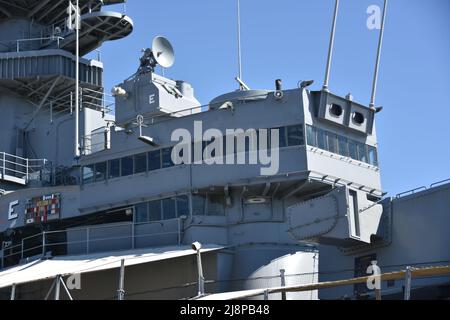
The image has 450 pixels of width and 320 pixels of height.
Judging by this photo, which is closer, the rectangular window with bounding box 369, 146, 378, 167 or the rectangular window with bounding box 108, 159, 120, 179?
the rectangular window with bounding box 369, 146, 378, 167

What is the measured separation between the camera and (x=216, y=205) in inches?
1146

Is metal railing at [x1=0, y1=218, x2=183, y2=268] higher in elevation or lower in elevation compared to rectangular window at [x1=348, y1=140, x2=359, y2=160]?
lower

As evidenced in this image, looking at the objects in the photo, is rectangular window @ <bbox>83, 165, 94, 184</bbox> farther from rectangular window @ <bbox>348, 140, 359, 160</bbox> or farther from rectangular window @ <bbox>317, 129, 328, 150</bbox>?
rectangular window @ <bbox>348, 140, 359, 160</bbox>

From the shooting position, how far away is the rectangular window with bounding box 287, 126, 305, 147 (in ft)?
92.4

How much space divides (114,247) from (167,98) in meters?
6.34

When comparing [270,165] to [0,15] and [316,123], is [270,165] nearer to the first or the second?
[316,123]

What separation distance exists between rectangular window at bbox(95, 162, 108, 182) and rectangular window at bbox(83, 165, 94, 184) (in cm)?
23

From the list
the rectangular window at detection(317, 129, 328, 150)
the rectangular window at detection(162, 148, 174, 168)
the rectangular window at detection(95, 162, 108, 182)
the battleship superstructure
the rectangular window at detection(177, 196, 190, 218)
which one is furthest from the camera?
the rectangular window at detection(95, 162, 108, 182)

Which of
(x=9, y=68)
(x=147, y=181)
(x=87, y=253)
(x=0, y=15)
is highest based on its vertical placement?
(x=0, y=15)

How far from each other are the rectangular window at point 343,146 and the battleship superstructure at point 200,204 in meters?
0.04

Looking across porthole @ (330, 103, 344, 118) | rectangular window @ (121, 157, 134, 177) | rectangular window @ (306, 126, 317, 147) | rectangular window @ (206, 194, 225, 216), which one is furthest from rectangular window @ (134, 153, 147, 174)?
porthole @ (330, 103, 344, 118)

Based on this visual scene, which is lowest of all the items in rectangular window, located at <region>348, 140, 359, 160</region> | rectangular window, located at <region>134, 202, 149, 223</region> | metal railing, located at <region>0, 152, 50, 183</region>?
rectangular window, located at <region>134, 202, 149, 223</region>

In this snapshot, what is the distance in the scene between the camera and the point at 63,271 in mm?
26469
